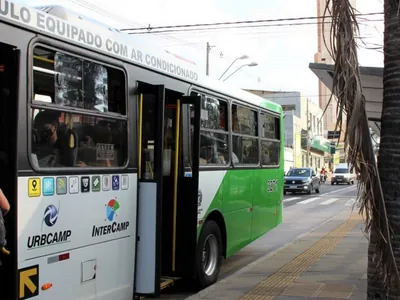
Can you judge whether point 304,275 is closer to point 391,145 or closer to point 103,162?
point 103,162

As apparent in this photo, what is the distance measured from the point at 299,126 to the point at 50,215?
197 ft

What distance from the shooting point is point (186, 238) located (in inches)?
250

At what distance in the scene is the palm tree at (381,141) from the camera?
3338 mm

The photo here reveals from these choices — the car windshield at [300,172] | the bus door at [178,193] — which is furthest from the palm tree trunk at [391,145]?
the car windshield at [300,172]

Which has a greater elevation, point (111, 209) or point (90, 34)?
point (90, 34)

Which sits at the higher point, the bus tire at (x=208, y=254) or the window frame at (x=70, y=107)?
the window frame at (x=70, y=107)

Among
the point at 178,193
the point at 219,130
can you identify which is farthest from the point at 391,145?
the point at 219,130

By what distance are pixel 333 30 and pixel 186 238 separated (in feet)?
12.1

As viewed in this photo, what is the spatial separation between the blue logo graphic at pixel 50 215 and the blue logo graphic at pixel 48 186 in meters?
0.11

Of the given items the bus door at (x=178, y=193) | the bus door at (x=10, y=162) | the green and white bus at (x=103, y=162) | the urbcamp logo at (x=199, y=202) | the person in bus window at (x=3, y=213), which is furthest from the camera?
the urbcamp logo at (x=199, y=202)

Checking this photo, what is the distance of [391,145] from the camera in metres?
3.79

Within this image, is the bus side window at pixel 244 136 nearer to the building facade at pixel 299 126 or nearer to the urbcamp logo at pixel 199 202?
the urbcamp logo at pixel 199 202

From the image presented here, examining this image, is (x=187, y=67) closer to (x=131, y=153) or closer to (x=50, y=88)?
(x=131, y=153)

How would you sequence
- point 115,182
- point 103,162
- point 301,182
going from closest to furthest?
1. point 103,162
2. point 115,182
3. point 301,182
